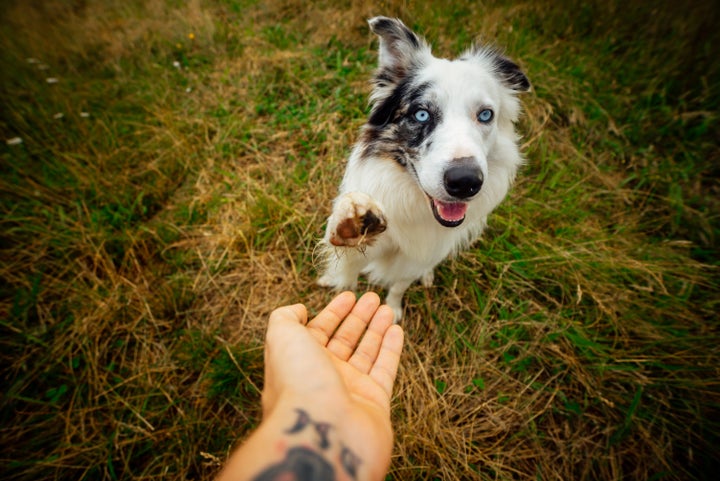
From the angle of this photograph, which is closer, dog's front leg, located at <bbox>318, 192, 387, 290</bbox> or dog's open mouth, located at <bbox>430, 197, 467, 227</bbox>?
dog's front leg, located at <bbox>318, 192, 387, 290</bbox>

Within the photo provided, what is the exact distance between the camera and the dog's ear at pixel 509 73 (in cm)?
221

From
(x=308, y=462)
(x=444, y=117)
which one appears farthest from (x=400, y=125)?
(x=308, y=462)

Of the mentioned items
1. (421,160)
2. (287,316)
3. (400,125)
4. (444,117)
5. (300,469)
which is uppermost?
(444,117)

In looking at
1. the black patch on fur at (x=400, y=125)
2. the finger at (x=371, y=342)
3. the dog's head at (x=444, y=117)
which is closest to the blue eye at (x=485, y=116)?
the dog's head at (x=444, y=117)

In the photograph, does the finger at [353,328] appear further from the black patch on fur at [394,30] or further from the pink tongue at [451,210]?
the black patch on fur at [394,30]

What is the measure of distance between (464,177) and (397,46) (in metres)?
1.23

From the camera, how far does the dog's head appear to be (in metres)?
1.60

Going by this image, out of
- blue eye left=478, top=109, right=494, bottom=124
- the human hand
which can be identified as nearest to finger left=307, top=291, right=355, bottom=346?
the human hand

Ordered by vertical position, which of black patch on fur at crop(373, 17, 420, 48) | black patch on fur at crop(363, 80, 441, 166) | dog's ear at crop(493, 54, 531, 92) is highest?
black patch on fur at crop(373, 17, 420, 48)

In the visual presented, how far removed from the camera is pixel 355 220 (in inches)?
57.4

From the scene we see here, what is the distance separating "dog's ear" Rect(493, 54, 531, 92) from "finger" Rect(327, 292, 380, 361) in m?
1.92

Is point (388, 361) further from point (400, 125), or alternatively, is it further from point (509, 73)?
point (509, 73)

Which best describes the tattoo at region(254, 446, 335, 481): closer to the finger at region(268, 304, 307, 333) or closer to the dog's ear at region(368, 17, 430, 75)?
the finger at region(268, 304, 307, 333)

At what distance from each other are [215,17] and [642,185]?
21.1 feet
